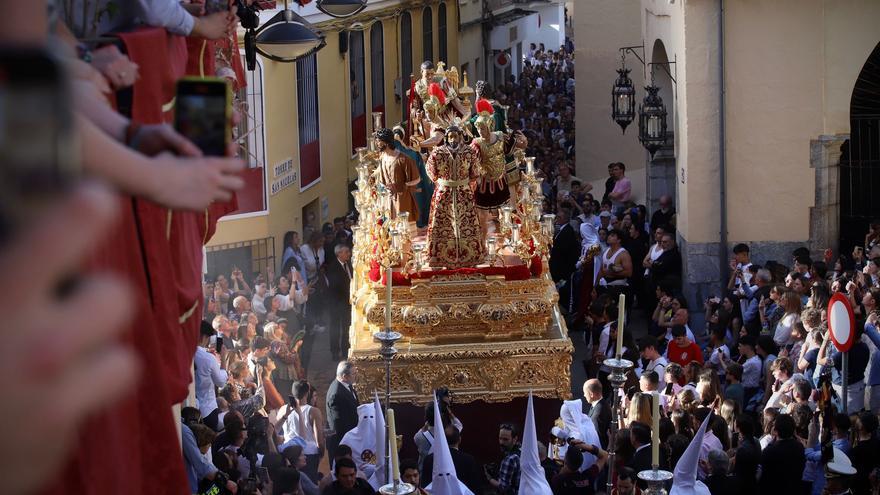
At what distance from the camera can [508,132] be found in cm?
1377

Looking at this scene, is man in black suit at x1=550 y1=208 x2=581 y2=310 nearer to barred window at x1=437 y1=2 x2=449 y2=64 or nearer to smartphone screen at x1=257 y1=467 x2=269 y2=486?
smartphone screen at x1=257 y1=467 x2=269 y2=486

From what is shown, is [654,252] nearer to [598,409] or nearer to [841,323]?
[598,409]

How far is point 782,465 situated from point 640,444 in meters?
0.91

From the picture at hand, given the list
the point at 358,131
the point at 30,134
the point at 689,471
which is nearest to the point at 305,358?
the point at 689,471

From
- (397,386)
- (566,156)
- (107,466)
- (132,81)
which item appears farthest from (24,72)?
(566,156)

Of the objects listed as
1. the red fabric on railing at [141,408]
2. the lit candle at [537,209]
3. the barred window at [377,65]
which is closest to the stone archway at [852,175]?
the lit candle at [537,209]

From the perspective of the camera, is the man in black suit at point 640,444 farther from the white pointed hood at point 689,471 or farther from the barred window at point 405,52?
the barred window at point 405,52

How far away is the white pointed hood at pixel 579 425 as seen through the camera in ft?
32.2

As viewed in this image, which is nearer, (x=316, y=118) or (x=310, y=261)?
(x=310, y=261)

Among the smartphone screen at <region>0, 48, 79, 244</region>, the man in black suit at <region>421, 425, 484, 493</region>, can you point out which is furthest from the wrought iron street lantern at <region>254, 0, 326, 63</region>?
the smartphone screen at <region>0, 48, 79, 244</region>

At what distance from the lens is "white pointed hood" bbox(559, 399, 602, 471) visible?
9812 mm

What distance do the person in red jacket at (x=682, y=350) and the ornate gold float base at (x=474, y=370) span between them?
35.5 inches

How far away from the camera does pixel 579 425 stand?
995cm

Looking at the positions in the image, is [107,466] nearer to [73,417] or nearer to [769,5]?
[73,417]
